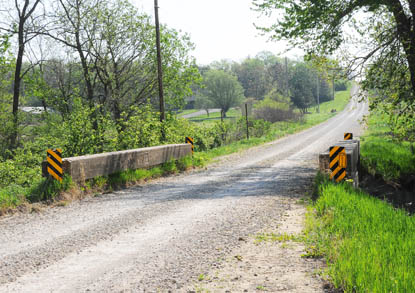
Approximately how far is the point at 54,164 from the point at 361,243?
287 inches

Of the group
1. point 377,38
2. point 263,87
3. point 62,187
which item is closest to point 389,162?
point 377,38

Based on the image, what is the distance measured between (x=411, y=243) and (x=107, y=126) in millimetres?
12761

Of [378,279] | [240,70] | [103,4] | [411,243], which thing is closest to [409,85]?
[411,243]

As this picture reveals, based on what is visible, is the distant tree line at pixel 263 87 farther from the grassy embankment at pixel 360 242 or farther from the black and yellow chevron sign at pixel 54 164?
the grassy embankment at pixel 360 242

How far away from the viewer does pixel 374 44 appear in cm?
1315

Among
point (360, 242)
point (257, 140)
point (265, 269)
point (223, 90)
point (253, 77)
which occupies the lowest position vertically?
point (257, 140)

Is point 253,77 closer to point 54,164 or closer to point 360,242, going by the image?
point 54,164

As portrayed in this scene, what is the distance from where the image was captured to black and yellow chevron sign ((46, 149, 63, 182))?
941cm

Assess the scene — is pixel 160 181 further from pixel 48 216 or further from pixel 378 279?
pixel 378 279

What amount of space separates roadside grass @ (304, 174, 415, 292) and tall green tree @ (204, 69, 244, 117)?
3491 inches

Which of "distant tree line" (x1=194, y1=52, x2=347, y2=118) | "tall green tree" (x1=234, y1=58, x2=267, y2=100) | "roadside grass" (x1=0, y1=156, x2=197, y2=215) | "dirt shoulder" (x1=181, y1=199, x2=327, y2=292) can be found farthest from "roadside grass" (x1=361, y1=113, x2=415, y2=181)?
"tall green tree" (x1=234, y1=58, x2=267, y2=100)

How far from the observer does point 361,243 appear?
456 cm

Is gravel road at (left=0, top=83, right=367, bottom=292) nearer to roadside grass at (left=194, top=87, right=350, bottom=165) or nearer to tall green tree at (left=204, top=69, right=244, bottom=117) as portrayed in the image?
roadside grass at (left=194, top=87, right=350, bottom=165)

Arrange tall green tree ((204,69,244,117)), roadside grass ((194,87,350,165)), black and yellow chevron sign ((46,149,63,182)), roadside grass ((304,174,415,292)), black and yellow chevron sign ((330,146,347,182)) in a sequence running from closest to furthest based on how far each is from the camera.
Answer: roadside grass ((304,174,415,292)), black and yellow chevron sign ((330,146,347,182)), black and yellow chevron sign ((46,149,63,182)), roadside grass ((194,87,350,165)), tall green tree ((204,69,244,117))
